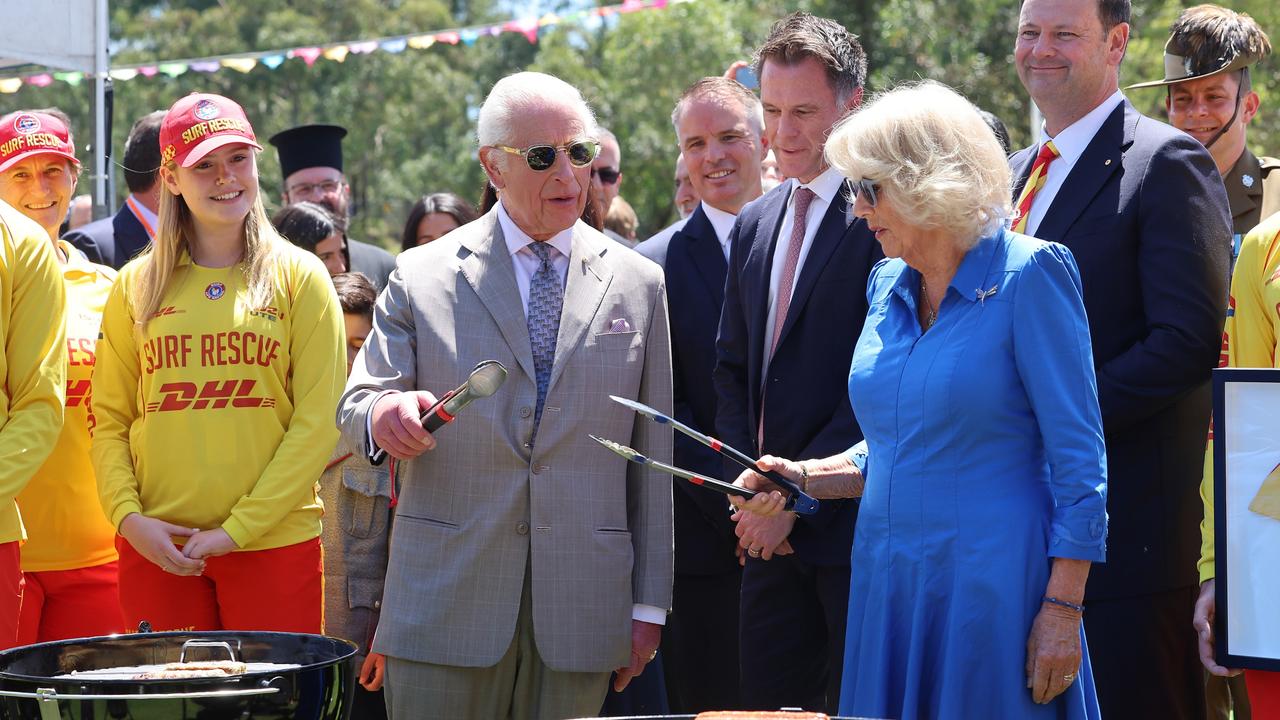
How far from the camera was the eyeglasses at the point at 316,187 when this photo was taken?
7305 mm

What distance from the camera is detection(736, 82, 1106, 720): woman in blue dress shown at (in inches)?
119

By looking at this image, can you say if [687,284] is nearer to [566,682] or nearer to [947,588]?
[566,682]

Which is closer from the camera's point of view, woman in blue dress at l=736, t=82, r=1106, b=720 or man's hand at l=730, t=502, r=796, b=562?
woman in blue dress at l=736, t=82, r=1106, b=720

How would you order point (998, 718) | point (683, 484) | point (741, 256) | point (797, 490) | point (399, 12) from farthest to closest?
point (399, 12) < point (683, 484) < point (741, 256) < point (797, 490) < point (998, 718)

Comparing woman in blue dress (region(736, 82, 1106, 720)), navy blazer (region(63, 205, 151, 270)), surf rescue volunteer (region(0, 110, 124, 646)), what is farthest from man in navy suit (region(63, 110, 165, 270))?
woman in blue dress (region(736, 82, 1106, 720))

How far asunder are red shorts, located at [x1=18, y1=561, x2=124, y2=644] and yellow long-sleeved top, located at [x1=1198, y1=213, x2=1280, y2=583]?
3197 millimetres

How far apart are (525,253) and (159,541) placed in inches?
53.2

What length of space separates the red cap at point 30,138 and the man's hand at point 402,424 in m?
2.36

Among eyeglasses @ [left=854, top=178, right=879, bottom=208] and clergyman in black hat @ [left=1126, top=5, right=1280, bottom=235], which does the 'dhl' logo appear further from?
clergyman in black hat @ [left=1126, top=5, right=1280, bottom=235]

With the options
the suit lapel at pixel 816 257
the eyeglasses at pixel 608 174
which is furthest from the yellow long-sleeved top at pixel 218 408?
the eyeglasses at pixel 608 174

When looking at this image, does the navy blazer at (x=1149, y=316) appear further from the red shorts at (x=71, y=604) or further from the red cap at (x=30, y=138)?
the red cap at (x=30, y=138)

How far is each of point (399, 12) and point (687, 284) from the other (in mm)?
33747

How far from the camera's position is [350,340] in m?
5.52

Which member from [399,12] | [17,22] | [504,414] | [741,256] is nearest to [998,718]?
[504,414]
